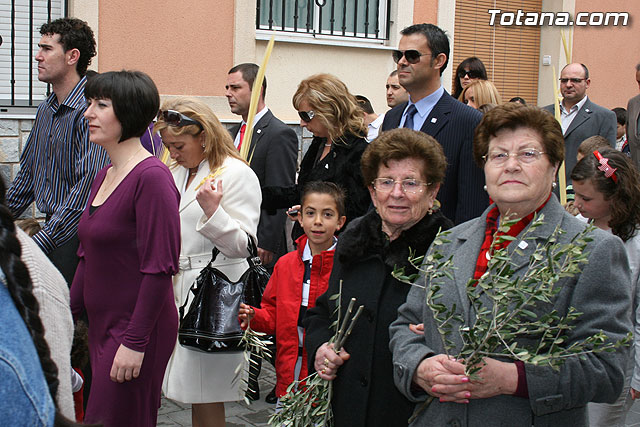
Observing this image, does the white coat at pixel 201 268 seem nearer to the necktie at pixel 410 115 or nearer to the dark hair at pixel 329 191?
the dark hair at pixel 329 191

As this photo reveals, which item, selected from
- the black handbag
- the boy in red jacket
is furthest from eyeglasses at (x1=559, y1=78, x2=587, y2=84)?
the black handbag

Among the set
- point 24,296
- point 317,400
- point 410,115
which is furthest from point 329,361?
point 410,115

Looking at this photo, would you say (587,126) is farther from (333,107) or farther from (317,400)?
(317,400)

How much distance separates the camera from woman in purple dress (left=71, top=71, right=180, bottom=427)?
133 inches

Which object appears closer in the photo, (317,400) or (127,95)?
(317,400)

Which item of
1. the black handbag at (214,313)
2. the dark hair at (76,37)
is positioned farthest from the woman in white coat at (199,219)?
the dark hair at (76,37)

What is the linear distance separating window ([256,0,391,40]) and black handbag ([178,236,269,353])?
663 cm

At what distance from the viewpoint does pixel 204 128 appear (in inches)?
174

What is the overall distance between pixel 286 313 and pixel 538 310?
1799 millimetres

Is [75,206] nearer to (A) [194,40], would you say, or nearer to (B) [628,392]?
(B) [628,392]

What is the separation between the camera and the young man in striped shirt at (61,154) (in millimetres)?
4516

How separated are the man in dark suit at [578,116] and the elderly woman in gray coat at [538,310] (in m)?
5.00

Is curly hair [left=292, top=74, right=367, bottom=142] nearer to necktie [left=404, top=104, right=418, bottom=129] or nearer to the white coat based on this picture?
necktie [left=404, top=104, right=418, bottom=129]

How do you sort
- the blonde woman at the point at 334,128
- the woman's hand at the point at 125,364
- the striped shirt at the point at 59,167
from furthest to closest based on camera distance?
the blonde woman at the point at 334,128, the striped shirt at the point at 59,167, the woman's hand at the point at 125,364
